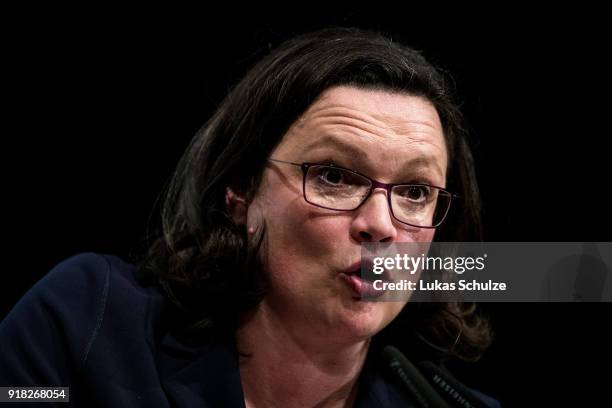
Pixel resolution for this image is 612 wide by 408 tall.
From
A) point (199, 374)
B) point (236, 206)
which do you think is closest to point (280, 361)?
point (199, 374)

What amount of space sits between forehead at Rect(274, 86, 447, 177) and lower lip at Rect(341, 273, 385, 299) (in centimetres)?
27

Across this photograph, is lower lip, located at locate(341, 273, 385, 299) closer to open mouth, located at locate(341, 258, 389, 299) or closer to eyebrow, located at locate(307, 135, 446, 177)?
open mouth, located at locate(341, 258, 389, 299)

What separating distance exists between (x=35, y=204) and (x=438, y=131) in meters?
1.25

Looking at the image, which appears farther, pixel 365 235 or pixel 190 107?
pixel 190 107

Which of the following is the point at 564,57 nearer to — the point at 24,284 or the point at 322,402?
the point at 322,402

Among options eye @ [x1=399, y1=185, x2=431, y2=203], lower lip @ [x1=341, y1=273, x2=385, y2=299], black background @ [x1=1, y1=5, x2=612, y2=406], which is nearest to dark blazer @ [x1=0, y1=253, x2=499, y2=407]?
lower lip @ [x1=341, y1=273, x2=385, y2=299]

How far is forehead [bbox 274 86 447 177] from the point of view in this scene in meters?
1.48

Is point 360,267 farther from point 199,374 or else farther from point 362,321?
point 199,374

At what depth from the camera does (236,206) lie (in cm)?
167

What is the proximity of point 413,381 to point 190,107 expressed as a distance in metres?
1.17

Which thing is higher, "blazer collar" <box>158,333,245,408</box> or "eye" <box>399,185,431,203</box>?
"eye" <box>399,185,431,203</box>

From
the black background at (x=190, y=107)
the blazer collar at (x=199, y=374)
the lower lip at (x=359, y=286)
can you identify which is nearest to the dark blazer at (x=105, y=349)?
the blazer collar at (x=199, y=374)

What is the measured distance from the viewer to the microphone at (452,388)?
1.22 meters

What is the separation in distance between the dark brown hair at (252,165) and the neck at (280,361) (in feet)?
0.20
